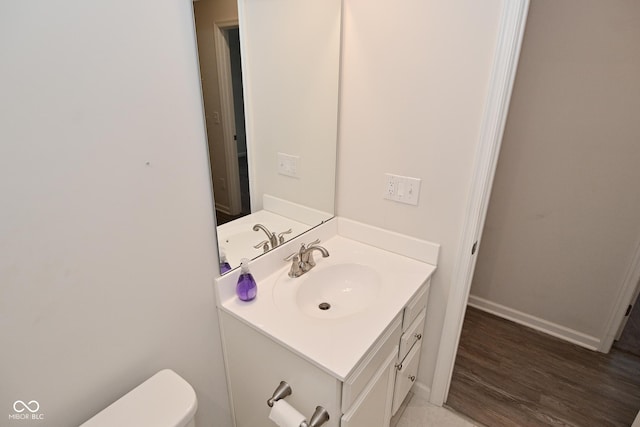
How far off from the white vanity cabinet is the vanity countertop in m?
0.03

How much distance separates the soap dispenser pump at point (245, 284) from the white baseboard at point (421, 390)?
3.81ft

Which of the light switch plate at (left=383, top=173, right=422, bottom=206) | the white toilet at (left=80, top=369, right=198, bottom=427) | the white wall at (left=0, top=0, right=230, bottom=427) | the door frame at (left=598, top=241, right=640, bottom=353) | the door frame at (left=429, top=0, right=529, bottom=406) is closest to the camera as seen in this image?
the white wall at (left=0, top=0, right=230, bottom=427)

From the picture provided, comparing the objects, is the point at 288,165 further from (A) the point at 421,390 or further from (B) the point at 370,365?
(A) the point at 421,390

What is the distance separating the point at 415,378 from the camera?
1.72 meters

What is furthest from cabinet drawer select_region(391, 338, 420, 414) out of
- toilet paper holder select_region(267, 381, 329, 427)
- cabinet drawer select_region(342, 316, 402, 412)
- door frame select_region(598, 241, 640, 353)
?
door frame select_region(598, 241, 640, 353)

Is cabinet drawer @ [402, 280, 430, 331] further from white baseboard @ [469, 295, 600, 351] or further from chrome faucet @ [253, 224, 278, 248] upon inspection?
white baseboard @ [469, 295, 600, 351]

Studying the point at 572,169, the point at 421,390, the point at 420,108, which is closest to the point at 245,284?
the point at 420,108

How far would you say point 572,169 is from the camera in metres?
1.93

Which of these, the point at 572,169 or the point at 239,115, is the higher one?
the point at 239,115

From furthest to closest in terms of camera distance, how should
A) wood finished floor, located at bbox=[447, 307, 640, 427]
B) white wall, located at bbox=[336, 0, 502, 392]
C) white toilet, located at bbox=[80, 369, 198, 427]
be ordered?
wood finished floor, located at bbox=[447, 307, 640, 427], white wall, located at bbox=[336, 0, 502, 392], white toilet, located at bbox=[80, 369, 198, 427]

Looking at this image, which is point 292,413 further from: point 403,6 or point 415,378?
point 403,6

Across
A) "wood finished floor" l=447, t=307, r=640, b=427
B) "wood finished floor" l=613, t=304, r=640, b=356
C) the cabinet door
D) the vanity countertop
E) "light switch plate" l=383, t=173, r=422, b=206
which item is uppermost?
"light switch plate" l=383, t=173, r=422, b=206

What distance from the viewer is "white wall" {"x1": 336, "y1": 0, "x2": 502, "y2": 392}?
3.92 feet

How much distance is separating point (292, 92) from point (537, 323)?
2.32 metres
